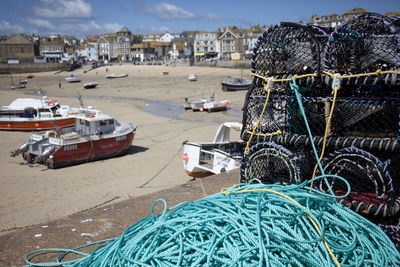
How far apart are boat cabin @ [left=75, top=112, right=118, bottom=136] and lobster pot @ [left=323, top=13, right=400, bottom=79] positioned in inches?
457

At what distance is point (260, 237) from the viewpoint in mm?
2289

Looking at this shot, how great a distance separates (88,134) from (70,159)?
4.67 feet

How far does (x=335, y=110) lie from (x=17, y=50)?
322 feet

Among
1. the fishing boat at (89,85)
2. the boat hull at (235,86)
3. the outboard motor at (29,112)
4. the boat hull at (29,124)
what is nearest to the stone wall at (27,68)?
the fishing boat at (89,85)

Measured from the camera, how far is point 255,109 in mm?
3971

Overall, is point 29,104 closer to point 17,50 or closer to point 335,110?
point 335,110

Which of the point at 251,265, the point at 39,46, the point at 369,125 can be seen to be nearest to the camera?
the point at 251,265

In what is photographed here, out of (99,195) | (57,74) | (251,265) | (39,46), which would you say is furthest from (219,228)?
(39,46)

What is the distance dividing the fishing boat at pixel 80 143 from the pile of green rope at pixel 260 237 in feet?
34.9

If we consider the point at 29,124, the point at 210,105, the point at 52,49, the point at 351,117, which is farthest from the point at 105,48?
the point at 351,117

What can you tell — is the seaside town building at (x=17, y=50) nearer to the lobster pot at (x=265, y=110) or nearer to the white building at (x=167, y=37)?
the white building at (x=167, y=37)

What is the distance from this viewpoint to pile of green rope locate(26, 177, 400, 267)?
2.29m

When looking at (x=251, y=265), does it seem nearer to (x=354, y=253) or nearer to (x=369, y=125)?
(x=354, y=253)

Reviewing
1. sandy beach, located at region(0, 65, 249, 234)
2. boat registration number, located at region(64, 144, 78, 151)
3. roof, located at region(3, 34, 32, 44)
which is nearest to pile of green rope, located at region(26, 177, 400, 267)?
sandy beach, located at region(0, 65, 249, 234)
